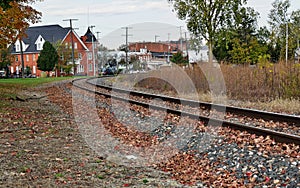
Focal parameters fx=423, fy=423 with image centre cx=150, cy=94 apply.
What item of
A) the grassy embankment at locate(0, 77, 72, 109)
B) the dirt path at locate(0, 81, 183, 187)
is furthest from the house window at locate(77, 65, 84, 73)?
the dirt path at locate(0, 81, 183, 187)

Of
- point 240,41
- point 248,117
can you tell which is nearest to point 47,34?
point 240,41

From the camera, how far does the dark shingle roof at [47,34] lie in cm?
8856

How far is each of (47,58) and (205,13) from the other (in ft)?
141

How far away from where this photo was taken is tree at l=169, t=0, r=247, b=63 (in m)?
32.2

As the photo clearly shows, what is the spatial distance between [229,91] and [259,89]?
5.59 feet

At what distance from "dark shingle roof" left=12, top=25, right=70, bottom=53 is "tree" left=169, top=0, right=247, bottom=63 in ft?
191

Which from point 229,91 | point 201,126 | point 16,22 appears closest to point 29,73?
point 16,22

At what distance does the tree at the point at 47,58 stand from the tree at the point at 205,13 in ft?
133

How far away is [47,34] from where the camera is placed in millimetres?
89938

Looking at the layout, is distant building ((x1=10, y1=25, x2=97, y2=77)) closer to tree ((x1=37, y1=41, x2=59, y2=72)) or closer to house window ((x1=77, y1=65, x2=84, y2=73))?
house window ((x1=77, y1=65, x2=84, y2=73))

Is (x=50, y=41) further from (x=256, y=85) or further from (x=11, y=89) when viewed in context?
(x=256, y=85)

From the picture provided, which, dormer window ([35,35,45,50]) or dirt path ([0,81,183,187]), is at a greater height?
dormer window ([35,35,45,50])

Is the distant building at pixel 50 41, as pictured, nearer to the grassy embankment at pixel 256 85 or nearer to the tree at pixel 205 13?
the tree at pixel 205 13

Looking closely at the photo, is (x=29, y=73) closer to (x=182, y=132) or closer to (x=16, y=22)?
(x=16, y=22)
